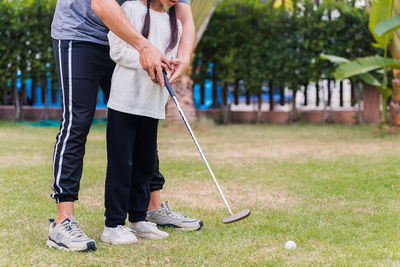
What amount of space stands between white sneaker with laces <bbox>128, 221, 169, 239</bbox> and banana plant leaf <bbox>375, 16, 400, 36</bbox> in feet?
17.1

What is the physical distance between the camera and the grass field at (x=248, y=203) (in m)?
2.94

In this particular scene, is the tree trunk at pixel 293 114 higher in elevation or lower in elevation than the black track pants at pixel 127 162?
lower

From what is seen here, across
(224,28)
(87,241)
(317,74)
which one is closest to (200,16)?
(224,28)

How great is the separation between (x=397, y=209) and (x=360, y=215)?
352 millimetres

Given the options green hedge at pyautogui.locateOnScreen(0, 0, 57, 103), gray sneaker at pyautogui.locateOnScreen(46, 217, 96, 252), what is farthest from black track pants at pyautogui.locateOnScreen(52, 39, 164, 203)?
green hedge at pyautogui.locateOnScreen(0, 0, 57, 103)

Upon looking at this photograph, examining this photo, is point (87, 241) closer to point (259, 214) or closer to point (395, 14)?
point (259, 214)

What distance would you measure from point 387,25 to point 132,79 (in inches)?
214

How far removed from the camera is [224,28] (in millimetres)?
11633

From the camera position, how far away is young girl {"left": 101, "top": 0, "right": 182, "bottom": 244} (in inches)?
122

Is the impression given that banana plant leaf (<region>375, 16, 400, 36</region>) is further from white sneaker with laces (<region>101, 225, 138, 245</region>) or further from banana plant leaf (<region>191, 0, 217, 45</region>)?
white sneaker with laces (<region>101, 225, 138, 245</region>)

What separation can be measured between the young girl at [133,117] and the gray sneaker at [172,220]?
19 centimetres

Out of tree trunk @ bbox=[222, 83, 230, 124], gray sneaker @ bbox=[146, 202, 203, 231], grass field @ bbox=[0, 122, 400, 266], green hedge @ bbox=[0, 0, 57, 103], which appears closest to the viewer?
grass field @ bbox=[0, 122, 400, 266]

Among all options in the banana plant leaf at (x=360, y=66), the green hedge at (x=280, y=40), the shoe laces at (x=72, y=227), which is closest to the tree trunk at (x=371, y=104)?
the green hedge at (x=280, y=40)

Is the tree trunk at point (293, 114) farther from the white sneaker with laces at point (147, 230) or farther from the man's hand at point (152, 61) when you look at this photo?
the man's hand at point (152, 61)
